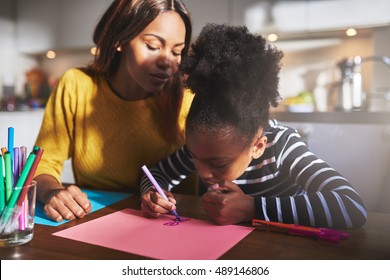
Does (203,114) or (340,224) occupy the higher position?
(203,114)

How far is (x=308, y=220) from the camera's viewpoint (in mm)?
418

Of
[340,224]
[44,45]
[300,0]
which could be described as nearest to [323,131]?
[340,224]

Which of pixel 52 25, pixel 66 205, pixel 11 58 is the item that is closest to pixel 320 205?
pixel 66 205

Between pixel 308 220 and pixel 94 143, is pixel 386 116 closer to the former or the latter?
pixel 308 220

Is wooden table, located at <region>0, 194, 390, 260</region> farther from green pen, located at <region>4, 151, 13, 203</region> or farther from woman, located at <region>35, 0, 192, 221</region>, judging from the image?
woman, located at <region>35, 0, 192, 221</region>

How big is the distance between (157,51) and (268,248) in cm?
38

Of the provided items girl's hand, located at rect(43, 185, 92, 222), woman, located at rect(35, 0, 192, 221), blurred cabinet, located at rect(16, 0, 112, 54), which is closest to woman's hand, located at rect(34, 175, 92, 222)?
girl's hand, located at rect(43, 185, 92, 222)

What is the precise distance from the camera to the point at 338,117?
2.10 ft

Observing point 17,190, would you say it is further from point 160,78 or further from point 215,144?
point 160,78

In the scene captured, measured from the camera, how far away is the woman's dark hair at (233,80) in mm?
457

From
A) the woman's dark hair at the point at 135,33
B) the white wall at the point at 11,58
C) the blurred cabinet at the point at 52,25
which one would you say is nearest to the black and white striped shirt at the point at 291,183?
the woman's dark hair at the point at 135,33

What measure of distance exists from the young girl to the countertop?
63mm
